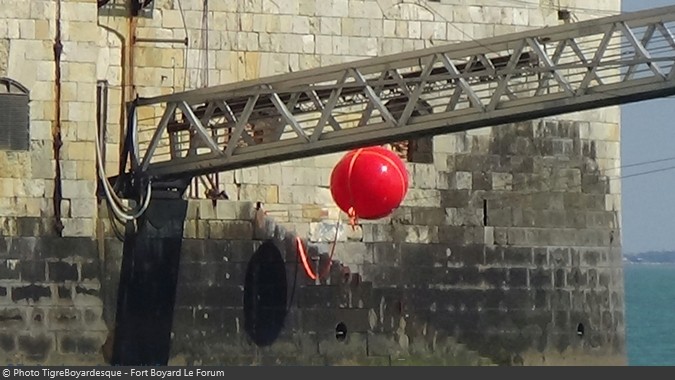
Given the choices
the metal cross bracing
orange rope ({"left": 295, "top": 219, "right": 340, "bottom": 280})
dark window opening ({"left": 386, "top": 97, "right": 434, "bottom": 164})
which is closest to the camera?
the metal cross bracing

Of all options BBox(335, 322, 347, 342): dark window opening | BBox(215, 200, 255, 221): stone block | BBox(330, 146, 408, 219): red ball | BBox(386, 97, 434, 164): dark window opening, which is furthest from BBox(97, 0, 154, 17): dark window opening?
BBox(335, 322, 347, 342): dark window opening

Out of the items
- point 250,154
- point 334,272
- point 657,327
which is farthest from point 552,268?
point 657,327

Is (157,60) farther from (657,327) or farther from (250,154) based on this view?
(657,327)

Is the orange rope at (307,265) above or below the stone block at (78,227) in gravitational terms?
below

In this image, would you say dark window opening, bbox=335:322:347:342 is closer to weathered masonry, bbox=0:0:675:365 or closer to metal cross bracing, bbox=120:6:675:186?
weathered masonry, bbox=0:0:675:365

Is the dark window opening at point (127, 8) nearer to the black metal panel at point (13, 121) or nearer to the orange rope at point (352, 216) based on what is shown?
the black metal panel at point (13, 121)

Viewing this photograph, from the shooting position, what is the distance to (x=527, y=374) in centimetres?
3175

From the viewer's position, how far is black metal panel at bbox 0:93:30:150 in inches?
1284

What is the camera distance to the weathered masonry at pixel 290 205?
32.8 meters

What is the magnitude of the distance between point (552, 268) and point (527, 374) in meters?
5.67

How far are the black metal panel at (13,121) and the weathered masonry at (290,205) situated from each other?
0.03m

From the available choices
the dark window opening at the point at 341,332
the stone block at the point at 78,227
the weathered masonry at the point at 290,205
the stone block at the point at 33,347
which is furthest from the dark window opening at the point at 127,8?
the dark window opening at the point at 341,332

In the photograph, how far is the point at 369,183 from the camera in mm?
33406

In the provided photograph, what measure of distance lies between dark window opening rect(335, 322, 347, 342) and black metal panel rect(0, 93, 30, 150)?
5275 millimetres
